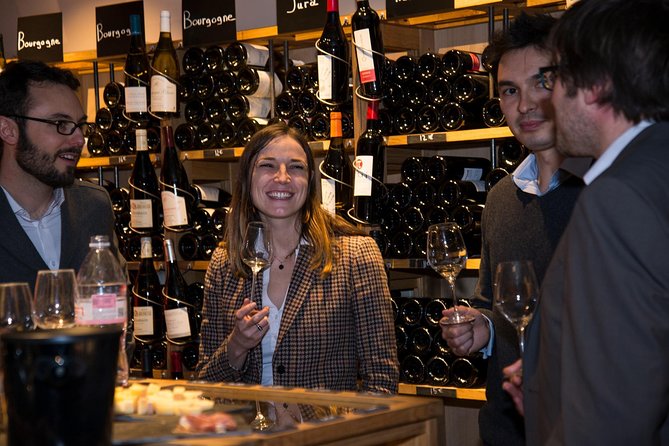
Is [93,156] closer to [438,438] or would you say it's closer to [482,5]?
[482,5]

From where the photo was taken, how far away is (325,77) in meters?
4.06

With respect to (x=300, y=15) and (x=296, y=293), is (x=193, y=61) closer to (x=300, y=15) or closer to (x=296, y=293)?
(x=300, y=15)

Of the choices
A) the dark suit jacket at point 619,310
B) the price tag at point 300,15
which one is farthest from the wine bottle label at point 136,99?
the dark suit jacket at point 619,310

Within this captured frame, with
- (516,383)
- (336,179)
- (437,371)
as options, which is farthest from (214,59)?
(516,383)

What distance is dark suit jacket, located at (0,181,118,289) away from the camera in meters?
3.16

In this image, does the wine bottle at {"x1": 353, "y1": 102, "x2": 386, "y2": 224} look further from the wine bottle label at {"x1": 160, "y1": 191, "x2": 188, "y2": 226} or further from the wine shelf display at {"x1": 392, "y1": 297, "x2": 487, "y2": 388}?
the wine bottle label at {"x1": 160, "y1": 191, "x2": 188, "y2": 226}

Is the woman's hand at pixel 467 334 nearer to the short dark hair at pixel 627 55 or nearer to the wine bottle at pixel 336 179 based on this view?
the short dark hair at pixel 627 55

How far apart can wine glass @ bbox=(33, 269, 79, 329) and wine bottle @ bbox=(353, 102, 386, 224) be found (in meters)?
1.95

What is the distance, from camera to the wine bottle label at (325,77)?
4035 millimetres

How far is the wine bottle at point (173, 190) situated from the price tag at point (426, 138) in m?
1.27

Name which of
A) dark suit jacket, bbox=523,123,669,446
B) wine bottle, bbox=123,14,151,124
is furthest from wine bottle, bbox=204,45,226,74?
dark suit jacket, bbox=523,123,669,446

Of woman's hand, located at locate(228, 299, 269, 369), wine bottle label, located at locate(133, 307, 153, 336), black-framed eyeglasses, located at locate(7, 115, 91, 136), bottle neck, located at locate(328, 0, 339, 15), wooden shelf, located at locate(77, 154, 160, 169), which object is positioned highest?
bottle neck, located at locate(328, 0, 339, 15)

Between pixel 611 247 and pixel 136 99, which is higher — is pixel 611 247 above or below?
below

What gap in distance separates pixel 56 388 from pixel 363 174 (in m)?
2.40
